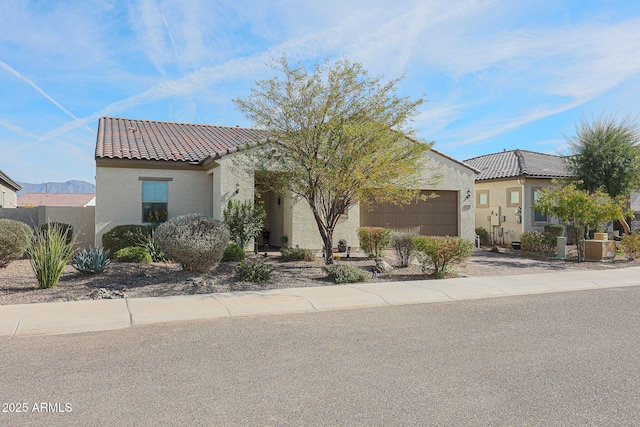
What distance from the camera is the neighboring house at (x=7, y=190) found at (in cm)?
2536

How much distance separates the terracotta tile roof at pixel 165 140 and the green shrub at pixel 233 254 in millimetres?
3217

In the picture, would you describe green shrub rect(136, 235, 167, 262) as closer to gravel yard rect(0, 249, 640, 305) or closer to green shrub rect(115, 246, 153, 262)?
green shrub rect(115, 246, 153, 262)

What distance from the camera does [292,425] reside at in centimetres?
398

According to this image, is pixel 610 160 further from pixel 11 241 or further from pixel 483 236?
pixel 11 241

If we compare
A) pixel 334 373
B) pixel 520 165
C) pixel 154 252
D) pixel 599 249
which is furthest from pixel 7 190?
pixel 599 249

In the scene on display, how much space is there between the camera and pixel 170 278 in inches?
441

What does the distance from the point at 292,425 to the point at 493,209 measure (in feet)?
75.1

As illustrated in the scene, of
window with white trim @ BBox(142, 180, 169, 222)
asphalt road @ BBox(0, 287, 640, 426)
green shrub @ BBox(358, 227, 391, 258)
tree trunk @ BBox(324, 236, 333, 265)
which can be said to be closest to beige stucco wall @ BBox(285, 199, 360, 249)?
green shrub @ BBox(358, 227, 391, 258)

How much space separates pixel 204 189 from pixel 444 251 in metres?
9.46

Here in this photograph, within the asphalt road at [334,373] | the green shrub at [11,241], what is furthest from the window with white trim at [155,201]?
the asphalt road at [334,373]

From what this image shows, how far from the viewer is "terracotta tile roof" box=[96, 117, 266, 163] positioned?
16.9 m

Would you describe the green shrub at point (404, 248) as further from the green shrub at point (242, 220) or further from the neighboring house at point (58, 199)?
the neighboring house at point (58, 199)

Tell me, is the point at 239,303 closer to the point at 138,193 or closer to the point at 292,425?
the point at 292,425

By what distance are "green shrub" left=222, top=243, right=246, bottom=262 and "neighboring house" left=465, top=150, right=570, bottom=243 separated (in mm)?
14530
